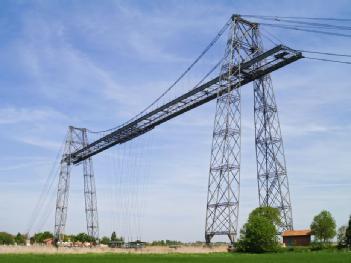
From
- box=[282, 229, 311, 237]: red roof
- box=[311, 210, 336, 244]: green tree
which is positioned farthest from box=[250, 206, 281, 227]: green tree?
box=[311, 210, 336, 244]: green tree

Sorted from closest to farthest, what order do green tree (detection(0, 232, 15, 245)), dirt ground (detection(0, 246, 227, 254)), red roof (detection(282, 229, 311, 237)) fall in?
dirt ground (detection(0, 246, 227, 254)), red roof (detection(282, 229, 311, 237)), green tree (detection(0, 232, 15, 245))

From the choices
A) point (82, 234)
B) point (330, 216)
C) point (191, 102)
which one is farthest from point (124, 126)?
point (82, 234)

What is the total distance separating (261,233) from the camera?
1784 inches

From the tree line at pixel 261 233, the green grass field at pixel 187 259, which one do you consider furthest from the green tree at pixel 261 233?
the green grass field at pixel 187 259

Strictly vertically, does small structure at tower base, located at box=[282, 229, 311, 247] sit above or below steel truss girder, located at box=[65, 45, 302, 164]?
below

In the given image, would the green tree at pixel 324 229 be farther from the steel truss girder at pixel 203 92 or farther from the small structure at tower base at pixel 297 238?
the steel truss girder at pixel 203 92

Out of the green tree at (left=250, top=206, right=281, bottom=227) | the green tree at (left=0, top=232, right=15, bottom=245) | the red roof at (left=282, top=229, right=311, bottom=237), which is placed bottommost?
the green tree at (left=0, top=232, right=15, bottom=245)

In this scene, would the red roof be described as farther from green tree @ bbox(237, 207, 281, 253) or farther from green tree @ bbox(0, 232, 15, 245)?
green tree @ bbox(0, 232, 15, 245)

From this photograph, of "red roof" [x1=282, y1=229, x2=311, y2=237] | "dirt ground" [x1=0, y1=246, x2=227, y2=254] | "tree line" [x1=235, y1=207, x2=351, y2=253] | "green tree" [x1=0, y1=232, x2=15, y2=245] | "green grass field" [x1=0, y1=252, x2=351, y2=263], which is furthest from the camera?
"green tree" [x1=0, y1=232, x2=15, y2=245]

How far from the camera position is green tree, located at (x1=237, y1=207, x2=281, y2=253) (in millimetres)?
44969

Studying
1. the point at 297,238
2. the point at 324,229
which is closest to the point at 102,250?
the point at 297,238

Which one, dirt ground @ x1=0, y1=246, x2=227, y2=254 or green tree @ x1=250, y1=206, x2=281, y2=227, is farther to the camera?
green tree @ x1=250, y1=206, x2=281, y2=227

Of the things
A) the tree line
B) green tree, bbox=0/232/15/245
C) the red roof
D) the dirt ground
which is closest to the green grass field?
the dirt ground

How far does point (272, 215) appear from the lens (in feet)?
148
